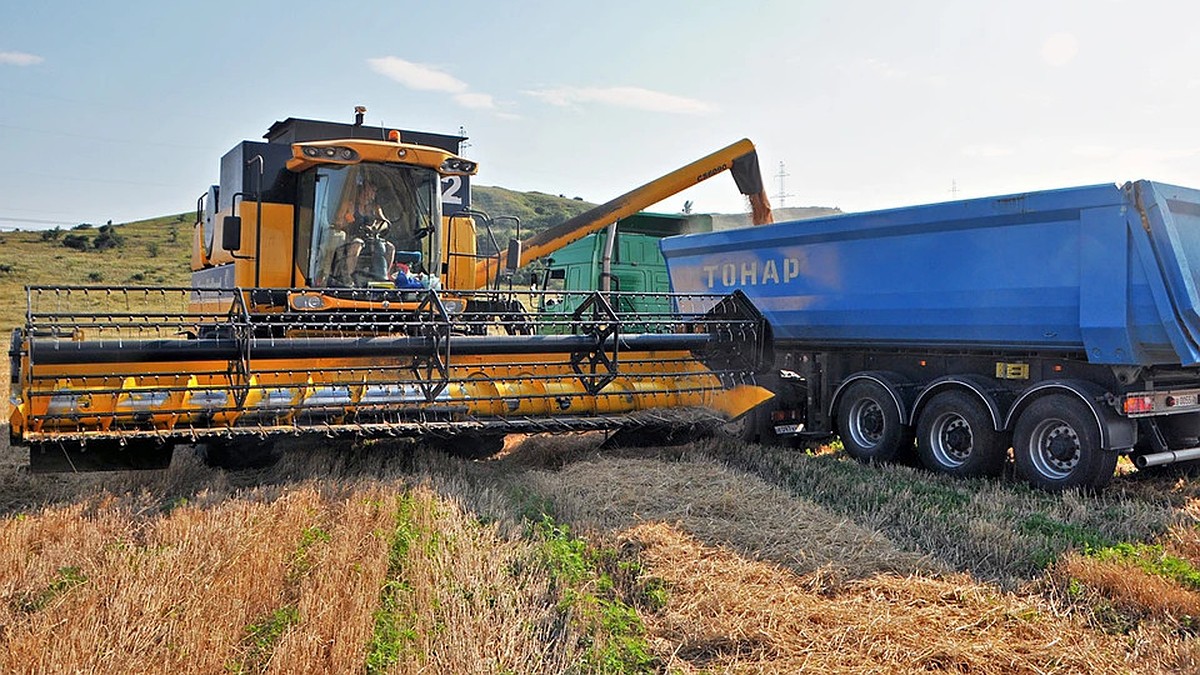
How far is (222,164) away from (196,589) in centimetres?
641

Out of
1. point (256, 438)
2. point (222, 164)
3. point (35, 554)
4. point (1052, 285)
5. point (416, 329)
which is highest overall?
point (222, 164)

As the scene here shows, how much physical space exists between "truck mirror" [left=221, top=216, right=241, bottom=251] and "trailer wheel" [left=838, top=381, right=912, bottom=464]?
17.4ft

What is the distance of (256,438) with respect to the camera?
615 cm

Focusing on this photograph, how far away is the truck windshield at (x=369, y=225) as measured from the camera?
796 cm

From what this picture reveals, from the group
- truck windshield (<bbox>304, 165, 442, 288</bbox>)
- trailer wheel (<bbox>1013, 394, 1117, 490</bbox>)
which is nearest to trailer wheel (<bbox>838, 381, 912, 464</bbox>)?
trailer wheel (<bbox>1013, 394, 1117, 490</bbox>)

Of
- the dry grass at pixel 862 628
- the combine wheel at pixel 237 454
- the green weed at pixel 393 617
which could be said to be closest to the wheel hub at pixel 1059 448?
the dry grass at pixel 862 628

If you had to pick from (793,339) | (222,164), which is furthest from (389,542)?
(222,164)

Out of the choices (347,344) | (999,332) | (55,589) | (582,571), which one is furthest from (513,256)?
(55,589)

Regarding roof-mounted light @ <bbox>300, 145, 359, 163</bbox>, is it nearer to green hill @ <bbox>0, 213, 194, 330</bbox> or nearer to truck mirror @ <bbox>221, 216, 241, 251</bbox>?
truck mirror @ <bbox>221, 216, 241, 251</bbox>

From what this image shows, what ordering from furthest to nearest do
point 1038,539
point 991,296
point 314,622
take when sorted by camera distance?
point 991,296, point 1038,539, point 314,622

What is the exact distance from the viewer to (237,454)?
254 inches

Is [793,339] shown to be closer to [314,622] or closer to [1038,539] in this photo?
[1038,539]

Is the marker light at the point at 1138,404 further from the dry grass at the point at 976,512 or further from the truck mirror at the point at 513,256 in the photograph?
the truck mirror at the point at 513,256

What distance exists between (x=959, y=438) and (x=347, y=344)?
461 centimetres
